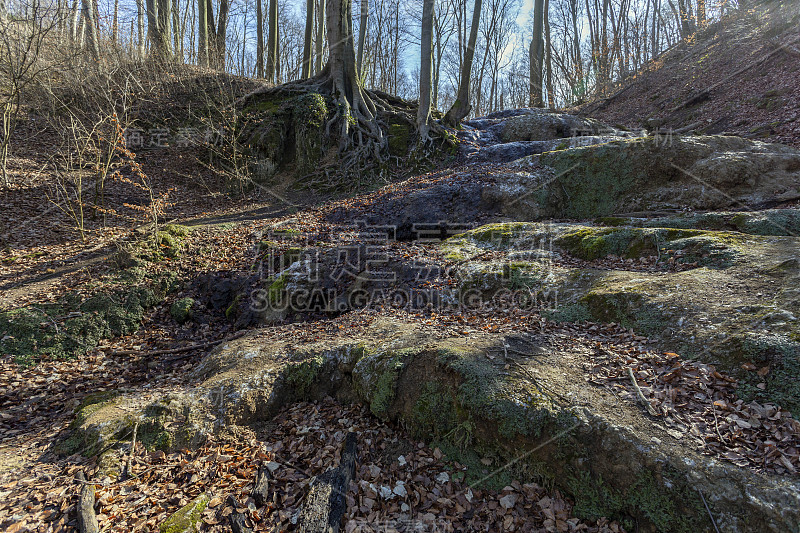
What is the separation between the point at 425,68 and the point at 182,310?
36.4 feet

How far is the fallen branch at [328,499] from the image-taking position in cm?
301

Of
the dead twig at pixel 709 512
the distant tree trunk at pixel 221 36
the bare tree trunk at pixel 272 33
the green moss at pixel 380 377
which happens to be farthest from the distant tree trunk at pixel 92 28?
the dead twig at pixel 709 512

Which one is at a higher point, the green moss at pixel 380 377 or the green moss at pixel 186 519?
the green moss at pixel 380 377

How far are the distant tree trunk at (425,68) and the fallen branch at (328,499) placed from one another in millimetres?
11815

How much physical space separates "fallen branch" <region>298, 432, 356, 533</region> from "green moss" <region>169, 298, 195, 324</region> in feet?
16.4

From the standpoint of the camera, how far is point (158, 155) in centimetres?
1269

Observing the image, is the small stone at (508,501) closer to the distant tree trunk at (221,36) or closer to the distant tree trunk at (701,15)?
the distant tree trunk at (221,36)

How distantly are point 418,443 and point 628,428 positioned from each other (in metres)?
1.99

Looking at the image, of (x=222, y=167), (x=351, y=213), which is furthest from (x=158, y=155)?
(x=351, y=213)

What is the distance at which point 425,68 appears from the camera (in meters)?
12.7

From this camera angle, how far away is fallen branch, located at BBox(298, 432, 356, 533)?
9.86 feet

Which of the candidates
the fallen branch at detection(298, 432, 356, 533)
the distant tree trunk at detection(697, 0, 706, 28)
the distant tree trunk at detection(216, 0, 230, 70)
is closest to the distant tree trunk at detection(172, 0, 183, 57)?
the distant tree trunk at detection(216, 0, 230, 70)

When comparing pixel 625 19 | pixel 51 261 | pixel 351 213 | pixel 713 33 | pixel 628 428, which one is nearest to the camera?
pixel 628 428

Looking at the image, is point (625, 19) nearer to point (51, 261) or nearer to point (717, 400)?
point (717, 400)
